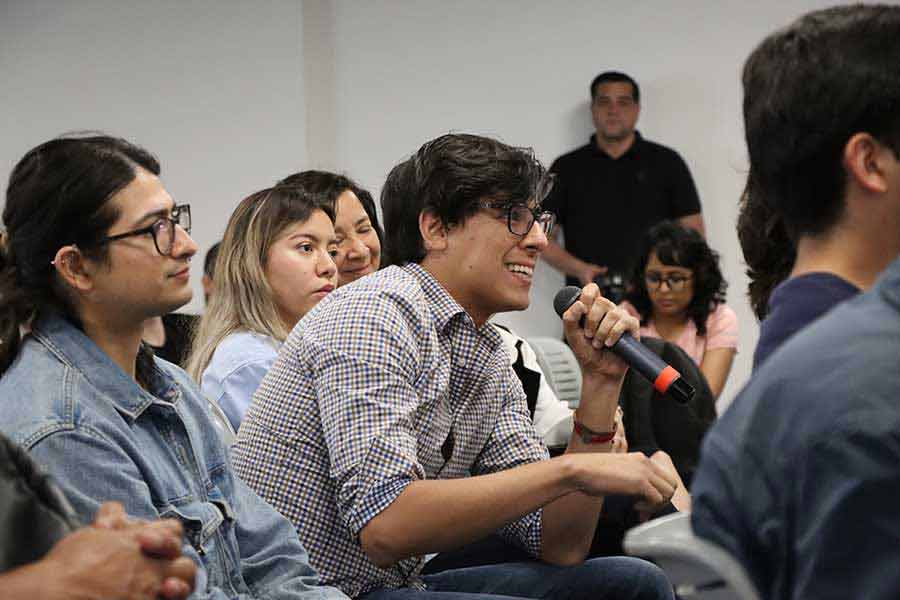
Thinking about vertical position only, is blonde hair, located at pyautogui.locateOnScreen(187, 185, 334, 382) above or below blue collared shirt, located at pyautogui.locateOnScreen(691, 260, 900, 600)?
below

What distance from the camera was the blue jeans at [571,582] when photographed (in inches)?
79.3

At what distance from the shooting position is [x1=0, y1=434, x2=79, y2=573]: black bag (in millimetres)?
1109

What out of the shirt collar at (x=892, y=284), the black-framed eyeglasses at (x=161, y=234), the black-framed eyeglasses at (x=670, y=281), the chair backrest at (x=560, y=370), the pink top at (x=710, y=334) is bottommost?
the pink top at (x=710, y=334)

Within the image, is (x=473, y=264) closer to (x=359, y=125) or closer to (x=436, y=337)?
(x=436, y=337)

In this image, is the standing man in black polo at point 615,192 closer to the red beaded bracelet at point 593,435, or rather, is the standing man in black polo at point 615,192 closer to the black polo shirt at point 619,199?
the black polo shirt at point 619,199

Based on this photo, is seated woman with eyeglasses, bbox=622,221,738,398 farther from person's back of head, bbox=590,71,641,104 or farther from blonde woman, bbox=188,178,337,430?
blonde woman, bbox=188,178,337,430

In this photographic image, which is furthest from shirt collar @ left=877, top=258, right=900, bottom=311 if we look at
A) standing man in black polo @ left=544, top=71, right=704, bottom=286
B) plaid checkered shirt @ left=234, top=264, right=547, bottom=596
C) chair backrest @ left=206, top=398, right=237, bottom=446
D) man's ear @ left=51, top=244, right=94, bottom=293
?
standing man in black polo @ left=544, top=71, right=704, bottom=286

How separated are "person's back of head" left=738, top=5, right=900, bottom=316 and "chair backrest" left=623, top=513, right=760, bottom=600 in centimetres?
35

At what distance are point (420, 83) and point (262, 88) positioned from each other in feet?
2.58

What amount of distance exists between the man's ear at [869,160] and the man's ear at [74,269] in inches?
41.4

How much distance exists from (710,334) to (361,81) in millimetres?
2286

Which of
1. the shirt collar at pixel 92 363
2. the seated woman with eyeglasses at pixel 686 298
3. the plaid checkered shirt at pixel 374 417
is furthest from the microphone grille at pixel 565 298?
the seated woman with eyeglasses at pixel 686 298

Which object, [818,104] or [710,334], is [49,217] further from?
[710,334]

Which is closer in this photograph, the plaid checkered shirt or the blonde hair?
the plaid checkered shirt
